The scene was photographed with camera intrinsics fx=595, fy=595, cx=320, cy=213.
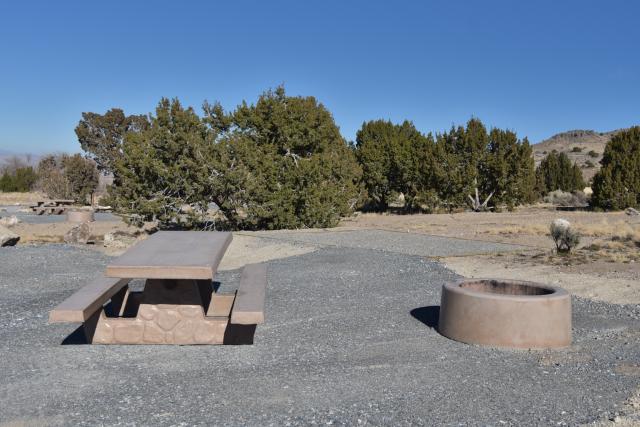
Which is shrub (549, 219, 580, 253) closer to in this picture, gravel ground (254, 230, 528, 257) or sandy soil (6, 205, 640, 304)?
sandy soil (6, 205, 640, 304)

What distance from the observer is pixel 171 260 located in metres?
5.05

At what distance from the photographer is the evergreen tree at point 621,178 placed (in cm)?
2697

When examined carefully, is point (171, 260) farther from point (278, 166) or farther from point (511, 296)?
point (278, 166)

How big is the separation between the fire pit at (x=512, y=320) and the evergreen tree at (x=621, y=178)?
24.3 meters

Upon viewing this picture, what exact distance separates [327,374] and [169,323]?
176 cm

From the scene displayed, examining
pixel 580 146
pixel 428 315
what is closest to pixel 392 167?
pixel 428 315

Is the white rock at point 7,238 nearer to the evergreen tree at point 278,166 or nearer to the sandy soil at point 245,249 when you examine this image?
the sandy soil at point 245,249

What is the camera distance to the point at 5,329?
19.7 feet

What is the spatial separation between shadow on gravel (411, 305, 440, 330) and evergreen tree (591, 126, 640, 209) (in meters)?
23.3

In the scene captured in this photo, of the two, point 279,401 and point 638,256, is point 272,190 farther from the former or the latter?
point 279,401

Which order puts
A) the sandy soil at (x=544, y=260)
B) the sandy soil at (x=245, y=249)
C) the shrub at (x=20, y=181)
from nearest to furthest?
the sandy soil at (x=544, y=260), the sandy soil at (x=245, y=249), the shrub at (x=20, y=181)

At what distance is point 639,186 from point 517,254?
1867 cm

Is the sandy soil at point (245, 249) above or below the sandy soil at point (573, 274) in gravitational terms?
below

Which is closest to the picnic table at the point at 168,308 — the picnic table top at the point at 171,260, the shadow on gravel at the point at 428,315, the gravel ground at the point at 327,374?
the picnic table top at the point at 171,260
